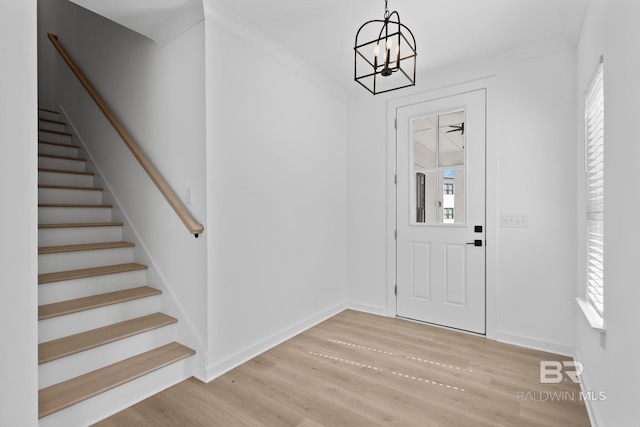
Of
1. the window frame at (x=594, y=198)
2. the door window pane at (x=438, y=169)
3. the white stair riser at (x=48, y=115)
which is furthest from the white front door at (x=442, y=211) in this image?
the white stair riser at (x=48, y=115)

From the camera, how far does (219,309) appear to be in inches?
91.0

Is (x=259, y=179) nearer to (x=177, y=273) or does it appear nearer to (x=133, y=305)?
(x=177, y=273)

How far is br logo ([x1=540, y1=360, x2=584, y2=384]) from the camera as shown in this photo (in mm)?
2240

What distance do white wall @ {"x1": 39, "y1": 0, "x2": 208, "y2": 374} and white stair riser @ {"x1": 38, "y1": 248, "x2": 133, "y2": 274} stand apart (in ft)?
0.47

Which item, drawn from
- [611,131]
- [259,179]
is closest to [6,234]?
[259,179]

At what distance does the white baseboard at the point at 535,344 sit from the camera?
8.54 feet

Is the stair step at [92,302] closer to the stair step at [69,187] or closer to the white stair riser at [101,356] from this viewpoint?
the white stair riser at [101,356]

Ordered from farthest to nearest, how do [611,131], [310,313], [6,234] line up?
1. [310,313]
2. [611,131]
3. [6,234]

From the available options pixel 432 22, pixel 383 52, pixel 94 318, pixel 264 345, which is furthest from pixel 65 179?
pixel 432 22

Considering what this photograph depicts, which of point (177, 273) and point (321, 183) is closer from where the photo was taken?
point (177, 273)

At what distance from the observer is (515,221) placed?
2814 millimetres

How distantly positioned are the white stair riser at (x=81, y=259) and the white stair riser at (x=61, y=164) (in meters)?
1.33

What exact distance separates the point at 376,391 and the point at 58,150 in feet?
13.2

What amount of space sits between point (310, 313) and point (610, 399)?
2.32 metres
